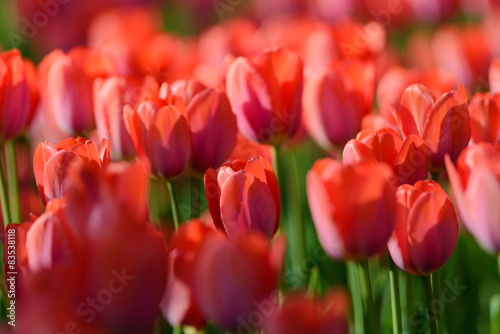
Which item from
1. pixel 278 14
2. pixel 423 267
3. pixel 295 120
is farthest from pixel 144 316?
pixel 278 14

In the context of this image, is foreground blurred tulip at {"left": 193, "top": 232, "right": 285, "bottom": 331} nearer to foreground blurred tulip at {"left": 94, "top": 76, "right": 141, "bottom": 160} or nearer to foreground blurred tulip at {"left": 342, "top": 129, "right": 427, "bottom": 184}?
foreground blurred tulip at {"left": 342, "top": 129, "right": 427, "bottom": 184}

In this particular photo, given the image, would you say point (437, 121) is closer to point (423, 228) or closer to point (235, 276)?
point (423, 228)

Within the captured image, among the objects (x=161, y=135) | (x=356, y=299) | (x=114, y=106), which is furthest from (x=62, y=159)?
(x=356, y=299)

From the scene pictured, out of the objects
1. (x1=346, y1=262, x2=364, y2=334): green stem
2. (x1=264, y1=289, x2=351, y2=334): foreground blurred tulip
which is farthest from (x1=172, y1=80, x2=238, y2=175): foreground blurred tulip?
(x1=264, y1=289, x2=351, y2=334): foreground blurred tulip

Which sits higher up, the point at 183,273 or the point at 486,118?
the point at 183,273

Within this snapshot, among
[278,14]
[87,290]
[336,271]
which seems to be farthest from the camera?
[278,14]

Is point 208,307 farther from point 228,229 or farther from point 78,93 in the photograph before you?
point 78,93
